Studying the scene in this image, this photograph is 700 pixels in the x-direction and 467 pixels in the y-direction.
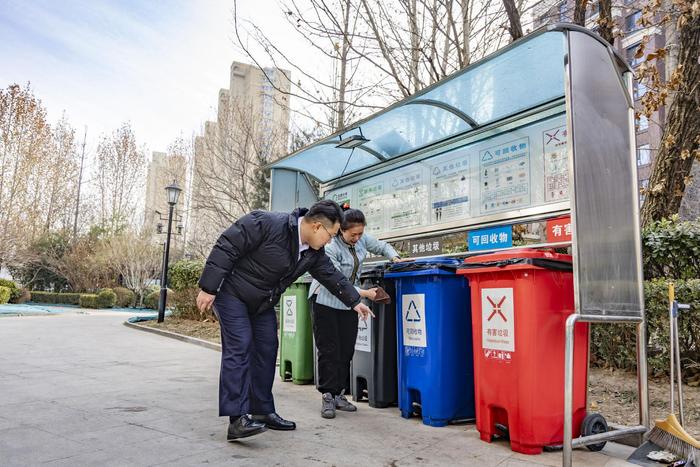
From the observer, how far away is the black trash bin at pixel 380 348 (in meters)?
4.44

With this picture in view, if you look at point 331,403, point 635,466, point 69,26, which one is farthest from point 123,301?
point 635,466

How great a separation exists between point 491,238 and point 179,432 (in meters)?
3.16

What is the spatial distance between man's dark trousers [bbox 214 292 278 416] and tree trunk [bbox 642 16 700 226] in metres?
4.74

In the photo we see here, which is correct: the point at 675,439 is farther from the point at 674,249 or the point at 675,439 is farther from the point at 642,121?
the point at 642,121

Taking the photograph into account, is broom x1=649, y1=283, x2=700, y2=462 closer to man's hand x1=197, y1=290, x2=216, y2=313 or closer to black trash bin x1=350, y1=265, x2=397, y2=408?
black trash bin x1=350, y1=265, x2=397, y2=408

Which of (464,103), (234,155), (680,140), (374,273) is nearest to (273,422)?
(374,273)

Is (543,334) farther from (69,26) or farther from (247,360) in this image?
(69,26)

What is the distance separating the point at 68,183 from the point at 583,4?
32143 millimetres

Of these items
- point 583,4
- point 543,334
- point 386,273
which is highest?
point 583,4

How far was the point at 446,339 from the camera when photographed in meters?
3.84

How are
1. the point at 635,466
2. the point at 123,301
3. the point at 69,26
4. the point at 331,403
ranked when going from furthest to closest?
1. the point at 123,301
2. the point at 69,26
3. the point at 331,403
4. the point at 635,466

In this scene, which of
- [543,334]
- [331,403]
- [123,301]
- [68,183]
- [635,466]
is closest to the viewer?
[635,466]

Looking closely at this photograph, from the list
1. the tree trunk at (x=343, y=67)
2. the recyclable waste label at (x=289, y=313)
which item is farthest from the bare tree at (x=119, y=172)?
the recyclable waste label at (x=289, y=313)

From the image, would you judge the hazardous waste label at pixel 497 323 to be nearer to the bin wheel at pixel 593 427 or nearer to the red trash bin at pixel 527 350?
the red trash bin at pixel 527 350
